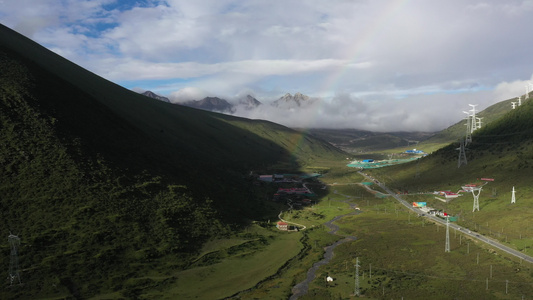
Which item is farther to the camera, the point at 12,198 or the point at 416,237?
the point at 416,237

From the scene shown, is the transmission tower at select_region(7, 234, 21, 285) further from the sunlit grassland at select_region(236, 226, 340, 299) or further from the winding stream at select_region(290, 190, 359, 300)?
the winding stream at select_region(290, 190, 359, 300)

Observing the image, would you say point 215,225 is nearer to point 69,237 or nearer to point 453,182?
point 69,237

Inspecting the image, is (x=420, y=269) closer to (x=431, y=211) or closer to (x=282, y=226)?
(x=282, y=226)

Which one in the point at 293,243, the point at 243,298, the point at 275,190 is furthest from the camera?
the point at 275,190

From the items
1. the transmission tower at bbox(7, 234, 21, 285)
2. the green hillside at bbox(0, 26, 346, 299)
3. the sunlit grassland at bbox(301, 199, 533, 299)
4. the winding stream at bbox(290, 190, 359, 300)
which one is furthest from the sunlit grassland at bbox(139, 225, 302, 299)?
the transmission tower at bbox(7, 234, 21, 285)

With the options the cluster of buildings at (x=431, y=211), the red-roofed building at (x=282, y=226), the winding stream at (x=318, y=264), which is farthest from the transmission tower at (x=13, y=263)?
the cluster of buildings at (x=431, y=211)

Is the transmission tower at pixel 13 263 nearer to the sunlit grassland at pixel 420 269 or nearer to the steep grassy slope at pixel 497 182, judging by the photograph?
the sunlit grassland at pixel 420 269

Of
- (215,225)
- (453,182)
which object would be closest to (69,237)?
(215,225)
